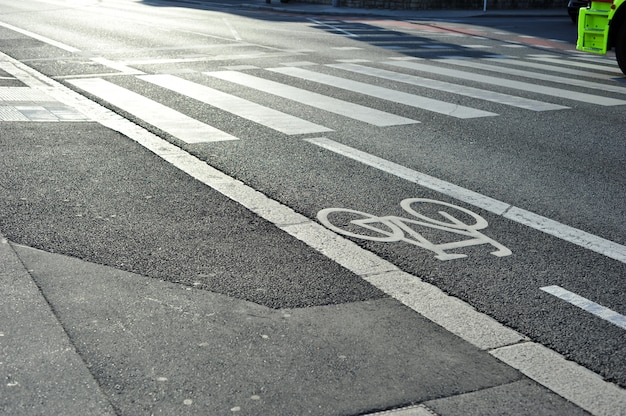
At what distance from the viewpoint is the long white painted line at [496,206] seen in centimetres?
563

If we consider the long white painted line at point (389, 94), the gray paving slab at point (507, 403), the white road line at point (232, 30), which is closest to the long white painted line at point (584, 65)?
the long white painted line at point (389, 94)

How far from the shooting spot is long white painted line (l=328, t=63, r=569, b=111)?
11.0m

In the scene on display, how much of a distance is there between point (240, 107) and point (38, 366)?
6.90 m

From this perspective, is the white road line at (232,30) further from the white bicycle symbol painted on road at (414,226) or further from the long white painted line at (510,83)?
the white bicycle symbol painted on road at (414,226)

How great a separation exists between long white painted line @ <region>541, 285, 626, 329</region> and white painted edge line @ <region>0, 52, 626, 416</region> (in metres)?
0.53

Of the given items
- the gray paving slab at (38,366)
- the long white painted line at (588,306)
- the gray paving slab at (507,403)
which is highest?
the gray paving slab at (38,366)

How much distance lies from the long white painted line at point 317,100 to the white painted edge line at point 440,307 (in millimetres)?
2908

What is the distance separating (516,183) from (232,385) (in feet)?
13.7

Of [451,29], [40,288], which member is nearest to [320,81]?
[40,288]

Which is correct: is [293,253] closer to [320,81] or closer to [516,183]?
[516,183]

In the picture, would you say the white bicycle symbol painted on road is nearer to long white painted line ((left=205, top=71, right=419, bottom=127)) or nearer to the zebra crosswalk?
the zebra crosswalk

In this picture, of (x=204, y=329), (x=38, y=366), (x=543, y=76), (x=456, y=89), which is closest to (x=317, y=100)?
(x=456, y=89)

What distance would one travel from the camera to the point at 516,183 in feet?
23.7

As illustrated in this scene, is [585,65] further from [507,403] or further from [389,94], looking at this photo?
[507,403]
